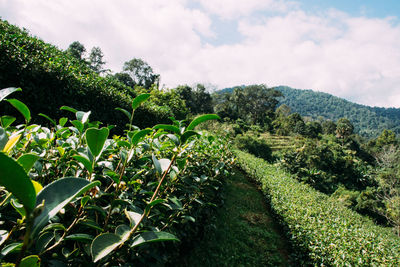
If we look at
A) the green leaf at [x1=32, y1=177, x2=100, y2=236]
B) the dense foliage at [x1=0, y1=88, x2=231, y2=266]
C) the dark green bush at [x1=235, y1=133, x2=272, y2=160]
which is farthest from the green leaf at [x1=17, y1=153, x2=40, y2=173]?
the dark green bush at [x1=235, y1=133, x2=272, y2=160]

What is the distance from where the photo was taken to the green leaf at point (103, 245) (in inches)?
24.0

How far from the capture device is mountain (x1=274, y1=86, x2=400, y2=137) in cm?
13188

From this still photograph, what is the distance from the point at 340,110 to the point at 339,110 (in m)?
0.74

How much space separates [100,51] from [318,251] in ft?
173

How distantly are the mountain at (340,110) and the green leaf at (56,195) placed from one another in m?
153

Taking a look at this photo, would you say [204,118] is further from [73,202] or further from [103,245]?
[73,202]

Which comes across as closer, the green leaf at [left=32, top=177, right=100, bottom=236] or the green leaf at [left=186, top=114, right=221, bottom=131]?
the green leaf at [left=32, top=177, right=100, bottom=236]

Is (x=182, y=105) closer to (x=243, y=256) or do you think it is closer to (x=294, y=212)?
(x=294, y=212)

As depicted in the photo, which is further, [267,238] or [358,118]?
[358,118]

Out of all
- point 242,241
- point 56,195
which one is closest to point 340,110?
point 242,241

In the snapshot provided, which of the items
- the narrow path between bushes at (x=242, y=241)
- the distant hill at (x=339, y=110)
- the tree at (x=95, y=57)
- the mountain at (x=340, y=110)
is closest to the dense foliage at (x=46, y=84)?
the narrow path between bushes at (x=242, y=241)

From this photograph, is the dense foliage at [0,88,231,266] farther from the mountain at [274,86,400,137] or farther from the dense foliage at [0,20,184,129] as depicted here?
the mountain at [274,86,400,137]

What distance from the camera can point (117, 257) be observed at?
3.03ft

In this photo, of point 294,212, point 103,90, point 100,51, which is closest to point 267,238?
point 294,212
